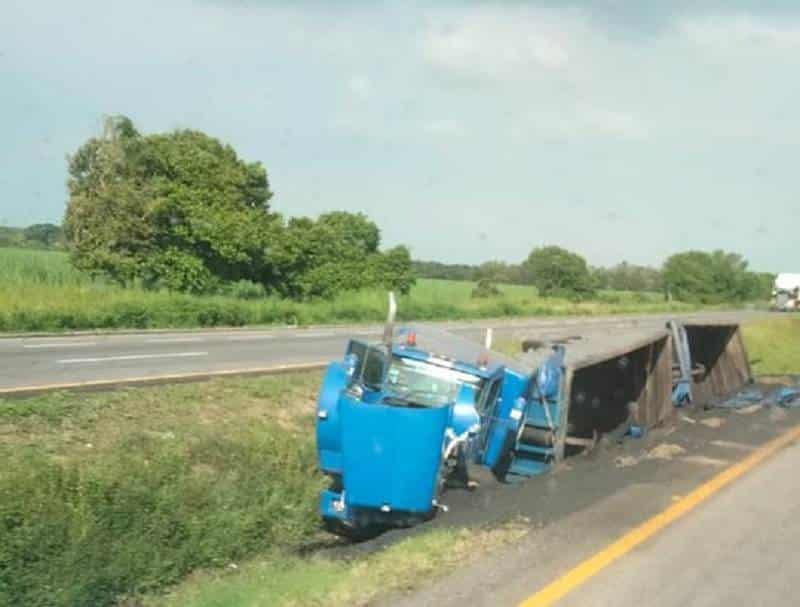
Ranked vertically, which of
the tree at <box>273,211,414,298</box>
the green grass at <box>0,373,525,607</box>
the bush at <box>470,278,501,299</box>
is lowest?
the green grass at <box>0,373,525,607</box>

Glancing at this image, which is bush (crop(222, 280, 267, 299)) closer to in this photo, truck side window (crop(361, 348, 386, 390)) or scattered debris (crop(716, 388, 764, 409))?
scattered debris (crop(716, 388, 764, 409))

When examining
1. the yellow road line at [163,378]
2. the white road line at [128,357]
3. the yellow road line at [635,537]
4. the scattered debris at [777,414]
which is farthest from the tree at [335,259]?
the yellow road line at [635,537]

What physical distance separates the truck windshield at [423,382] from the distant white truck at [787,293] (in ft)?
236

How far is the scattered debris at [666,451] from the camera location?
11844 mm

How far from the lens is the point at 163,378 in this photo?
1583 cm

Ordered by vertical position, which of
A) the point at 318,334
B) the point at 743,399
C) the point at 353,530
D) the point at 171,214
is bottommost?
the point at 353,530

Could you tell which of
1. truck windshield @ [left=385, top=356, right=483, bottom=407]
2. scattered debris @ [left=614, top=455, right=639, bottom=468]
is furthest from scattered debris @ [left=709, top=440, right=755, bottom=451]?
truck windshield @ [left=385, top=356, right=483, bottom=407]

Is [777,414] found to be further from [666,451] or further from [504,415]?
[504,415]

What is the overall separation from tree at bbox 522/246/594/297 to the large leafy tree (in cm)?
4160

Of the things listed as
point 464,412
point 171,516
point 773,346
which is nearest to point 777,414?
point 464,412

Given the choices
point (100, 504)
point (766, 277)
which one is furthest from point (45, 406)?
point (766, 277)

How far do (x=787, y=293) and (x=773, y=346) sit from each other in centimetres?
4700

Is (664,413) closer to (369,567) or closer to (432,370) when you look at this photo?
(432,370)

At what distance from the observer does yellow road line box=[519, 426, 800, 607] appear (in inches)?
248
